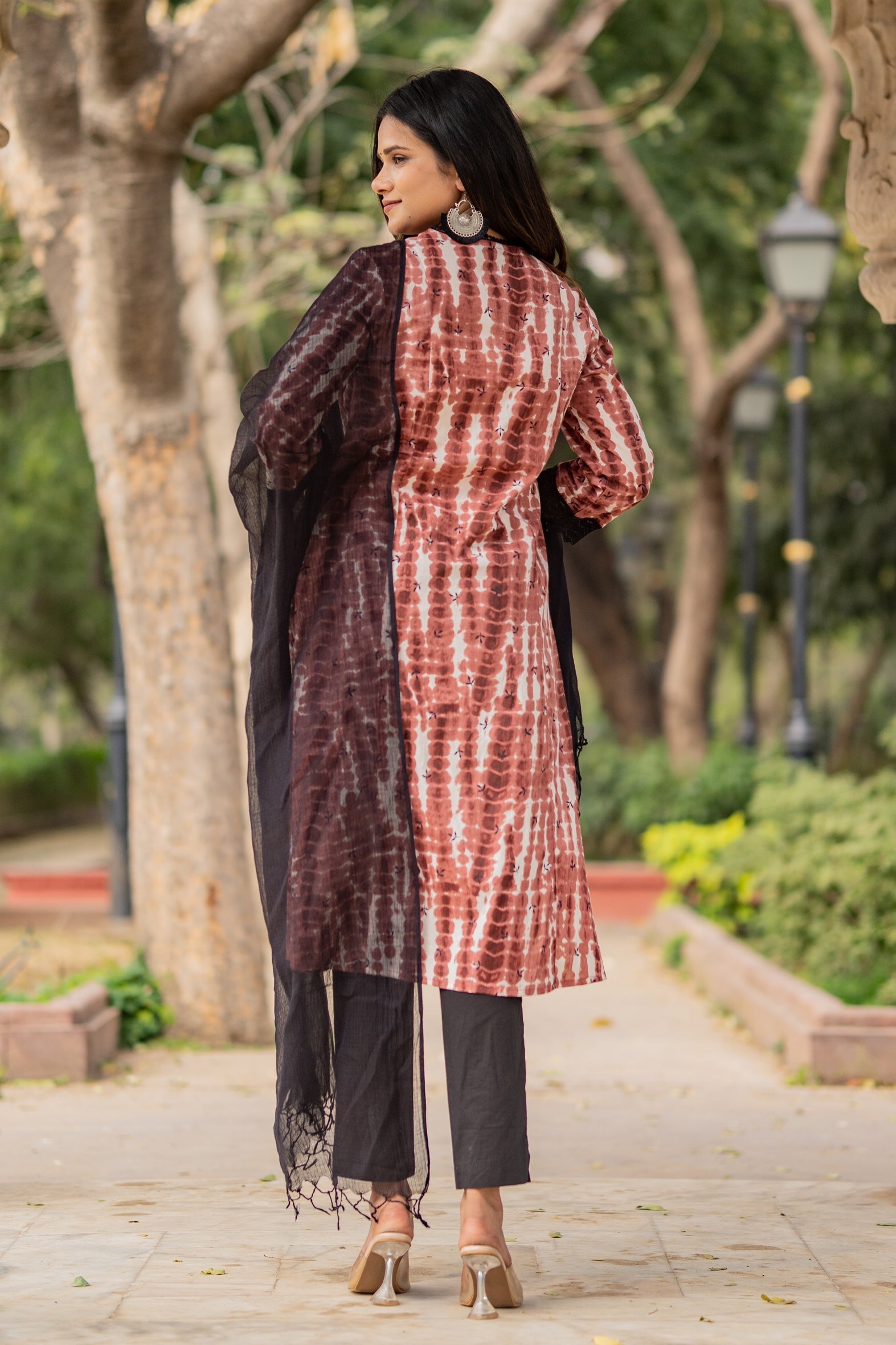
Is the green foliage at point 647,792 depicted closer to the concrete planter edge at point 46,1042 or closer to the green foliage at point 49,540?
the green foliage at point 49,540

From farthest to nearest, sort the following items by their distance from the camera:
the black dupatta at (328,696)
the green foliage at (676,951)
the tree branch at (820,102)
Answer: the tree branch at (820,102)
the green foliage at (676,951)
the black dupatta at (328,696)

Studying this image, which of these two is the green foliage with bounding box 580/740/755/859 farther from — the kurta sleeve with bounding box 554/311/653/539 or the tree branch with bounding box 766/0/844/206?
the kurta sleeve with bounding box 554/311/653/539

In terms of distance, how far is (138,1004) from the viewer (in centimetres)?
712

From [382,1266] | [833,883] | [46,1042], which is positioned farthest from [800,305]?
[382,1266]

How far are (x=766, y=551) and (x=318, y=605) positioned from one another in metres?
20.5

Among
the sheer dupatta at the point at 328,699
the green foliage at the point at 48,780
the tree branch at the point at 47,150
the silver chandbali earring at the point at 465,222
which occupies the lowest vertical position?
the green foliage at the point at 48,780

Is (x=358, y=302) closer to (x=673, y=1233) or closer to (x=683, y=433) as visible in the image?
(x=673, y=1233)

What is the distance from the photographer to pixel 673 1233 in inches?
147

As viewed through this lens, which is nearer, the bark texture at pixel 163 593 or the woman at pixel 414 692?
the woman at pixel 414 692

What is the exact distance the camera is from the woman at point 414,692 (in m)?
3.11

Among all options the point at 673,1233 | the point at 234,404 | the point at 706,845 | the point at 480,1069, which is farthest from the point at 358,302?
the point at 706,845

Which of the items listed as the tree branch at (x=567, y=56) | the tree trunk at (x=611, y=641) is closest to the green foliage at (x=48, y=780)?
the tree trunk at (x=611, y=641)

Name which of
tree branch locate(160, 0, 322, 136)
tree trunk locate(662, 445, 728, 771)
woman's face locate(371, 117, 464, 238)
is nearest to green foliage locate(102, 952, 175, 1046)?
tree branch locate(160, 0, 322, 136)

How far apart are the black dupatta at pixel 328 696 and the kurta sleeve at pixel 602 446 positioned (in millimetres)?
455
